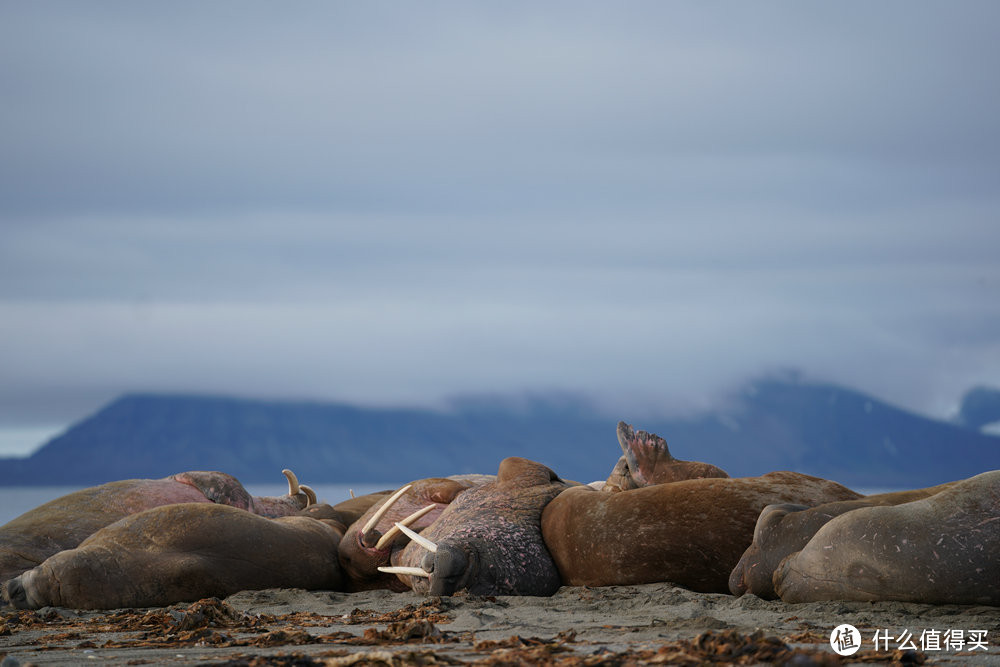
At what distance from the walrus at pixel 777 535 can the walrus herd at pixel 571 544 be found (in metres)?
0.02

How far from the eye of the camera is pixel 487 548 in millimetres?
9555

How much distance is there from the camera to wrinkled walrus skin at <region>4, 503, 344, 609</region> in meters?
9.23

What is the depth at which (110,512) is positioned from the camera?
12086 millimetres

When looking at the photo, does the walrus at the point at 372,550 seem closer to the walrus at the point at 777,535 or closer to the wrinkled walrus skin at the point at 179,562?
the wrinkled walrus skin at the point at 179,562

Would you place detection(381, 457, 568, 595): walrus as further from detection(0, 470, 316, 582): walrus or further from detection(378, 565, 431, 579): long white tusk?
detection(0, 470, 316, 582): walrus

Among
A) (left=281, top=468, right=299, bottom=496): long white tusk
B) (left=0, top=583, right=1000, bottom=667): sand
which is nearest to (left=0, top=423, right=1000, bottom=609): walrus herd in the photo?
(left=0, top=583, right=1000, bottom=667): sand

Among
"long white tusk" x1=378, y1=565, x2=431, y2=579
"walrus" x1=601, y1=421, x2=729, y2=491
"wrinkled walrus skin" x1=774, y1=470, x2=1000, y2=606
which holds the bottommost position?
"long white tusk" x1=378, y1=565, x2=431, y2=579

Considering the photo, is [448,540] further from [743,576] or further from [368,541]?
[743,576]

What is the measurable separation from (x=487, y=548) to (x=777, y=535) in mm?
2584

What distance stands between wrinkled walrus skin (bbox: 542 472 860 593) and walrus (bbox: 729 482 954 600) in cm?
48

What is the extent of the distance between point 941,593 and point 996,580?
365mm

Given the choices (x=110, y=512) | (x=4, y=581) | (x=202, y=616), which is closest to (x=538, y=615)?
(x=202, y=616)

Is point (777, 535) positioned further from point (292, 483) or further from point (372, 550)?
point (292, 483)

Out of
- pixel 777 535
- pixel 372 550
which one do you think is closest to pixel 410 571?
pixel 372 550
